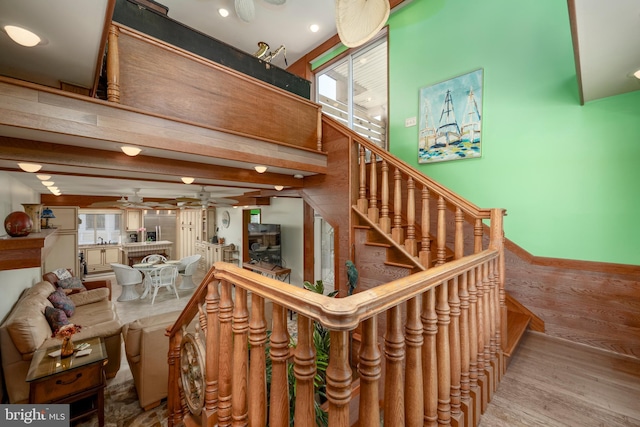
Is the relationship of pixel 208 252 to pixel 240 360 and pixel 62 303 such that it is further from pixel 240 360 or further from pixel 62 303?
pixel 240 360

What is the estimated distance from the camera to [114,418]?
257cm

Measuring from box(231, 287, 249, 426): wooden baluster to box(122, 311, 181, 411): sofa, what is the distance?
2101mm

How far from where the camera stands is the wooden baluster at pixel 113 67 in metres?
1.70

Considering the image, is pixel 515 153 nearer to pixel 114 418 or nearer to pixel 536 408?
pixel 536 408

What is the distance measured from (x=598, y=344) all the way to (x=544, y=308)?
384 mm

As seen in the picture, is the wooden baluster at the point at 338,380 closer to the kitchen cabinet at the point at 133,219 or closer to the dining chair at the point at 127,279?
the dining chair at the point at 127,279

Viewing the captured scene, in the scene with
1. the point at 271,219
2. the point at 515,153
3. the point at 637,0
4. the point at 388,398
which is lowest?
the point at 388,398

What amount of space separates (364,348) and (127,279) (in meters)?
6.76

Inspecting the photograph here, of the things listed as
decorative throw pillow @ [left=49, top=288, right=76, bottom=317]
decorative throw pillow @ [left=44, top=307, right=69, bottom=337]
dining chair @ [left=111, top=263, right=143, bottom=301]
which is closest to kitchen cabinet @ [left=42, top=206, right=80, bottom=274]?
dining chair @ [left=111, top=263, right=143, bottom=301]

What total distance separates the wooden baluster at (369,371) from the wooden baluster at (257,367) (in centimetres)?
35

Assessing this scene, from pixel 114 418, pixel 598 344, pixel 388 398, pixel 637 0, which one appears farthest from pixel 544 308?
pixel 114 418

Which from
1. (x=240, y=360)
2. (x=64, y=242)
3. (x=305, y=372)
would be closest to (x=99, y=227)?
(x=64, y=242)

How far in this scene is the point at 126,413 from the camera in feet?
8.64

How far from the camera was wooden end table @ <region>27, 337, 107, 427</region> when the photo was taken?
7.23 feet
